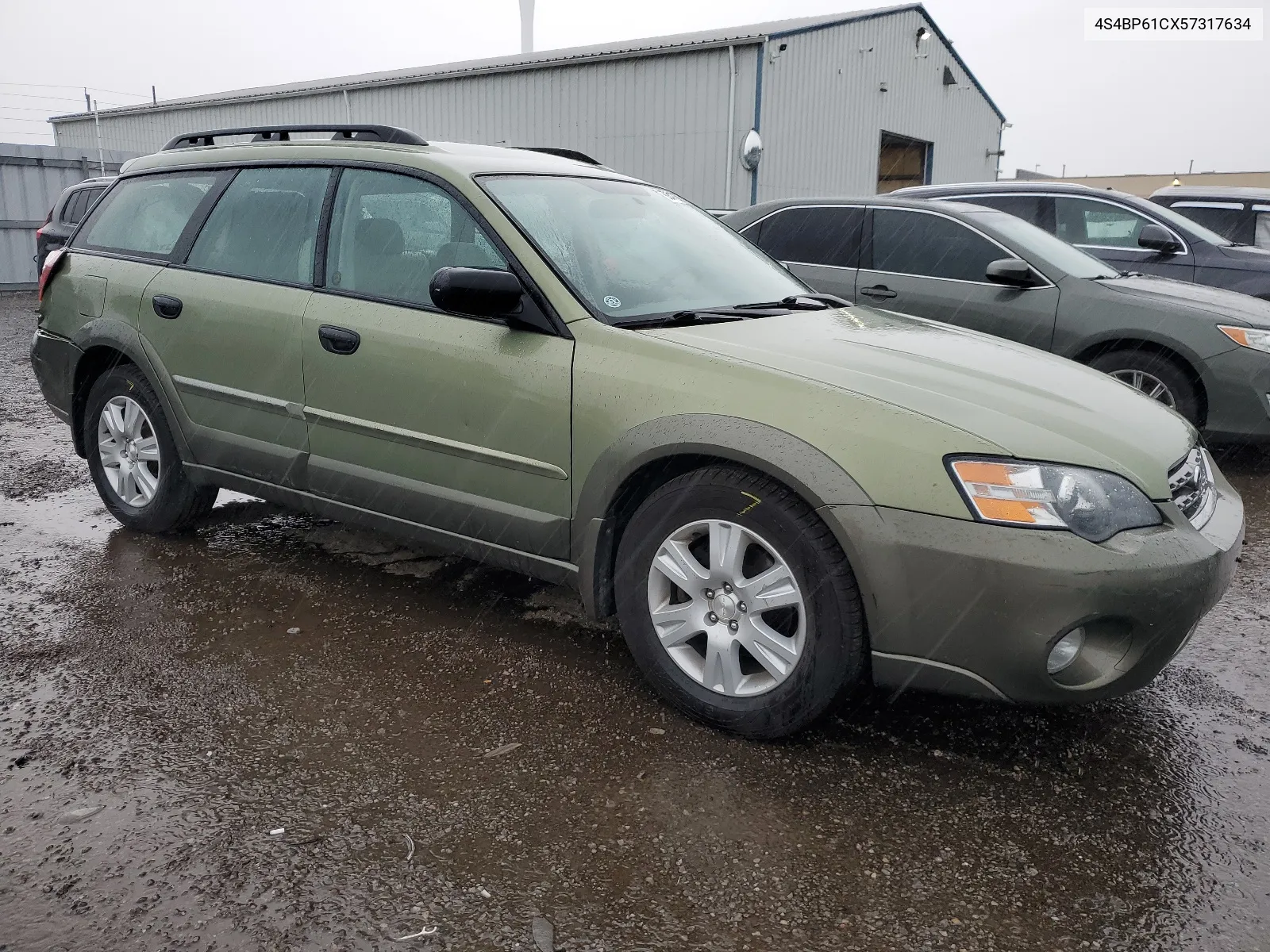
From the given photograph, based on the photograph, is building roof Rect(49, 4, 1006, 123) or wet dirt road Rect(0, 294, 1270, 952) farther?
building roof Rect(49, 4, 1006, 123)

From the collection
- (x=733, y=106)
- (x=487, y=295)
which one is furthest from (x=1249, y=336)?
(x=733, y=106)

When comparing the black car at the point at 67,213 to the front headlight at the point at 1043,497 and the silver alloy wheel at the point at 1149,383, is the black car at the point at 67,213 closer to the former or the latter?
the silver alloy wheel at the point at 1149,383

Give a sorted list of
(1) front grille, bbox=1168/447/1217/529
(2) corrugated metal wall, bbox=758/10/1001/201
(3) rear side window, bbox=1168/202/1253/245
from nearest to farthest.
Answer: (1) front grille, bbox=1168/447/1217/529, (3) rear side window, bbox=1168/202/1253/245, (2) corrugated metal wall, bbox=758/10/1001/201

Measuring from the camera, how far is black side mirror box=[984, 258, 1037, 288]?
5926 millimetres

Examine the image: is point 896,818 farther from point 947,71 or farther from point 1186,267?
point 947,71

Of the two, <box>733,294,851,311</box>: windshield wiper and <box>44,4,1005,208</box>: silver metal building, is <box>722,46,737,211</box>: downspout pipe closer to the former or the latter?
<box>44,4,1005,208</box>: silver metal building

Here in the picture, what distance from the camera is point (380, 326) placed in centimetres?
350

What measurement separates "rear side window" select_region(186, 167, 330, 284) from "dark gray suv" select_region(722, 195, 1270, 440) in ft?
12.5

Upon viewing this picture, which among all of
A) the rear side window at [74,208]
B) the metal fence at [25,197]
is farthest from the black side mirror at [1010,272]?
the metal fence at [25,197]

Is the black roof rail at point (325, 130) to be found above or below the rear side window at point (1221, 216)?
above

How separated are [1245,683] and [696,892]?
220 cm

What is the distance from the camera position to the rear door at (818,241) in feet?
22.2

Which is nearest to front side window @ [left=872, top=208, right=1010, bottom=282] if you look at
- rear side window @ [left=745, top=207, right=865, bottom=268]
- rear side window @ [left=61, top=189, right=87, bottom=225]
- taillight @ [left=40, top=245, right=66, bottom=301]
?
rear side window @ [left=745, top=207, right=865, bottom=268]

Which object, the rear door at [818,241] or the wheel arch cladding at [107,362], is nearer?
the wheel arch cladding at [107,362]
